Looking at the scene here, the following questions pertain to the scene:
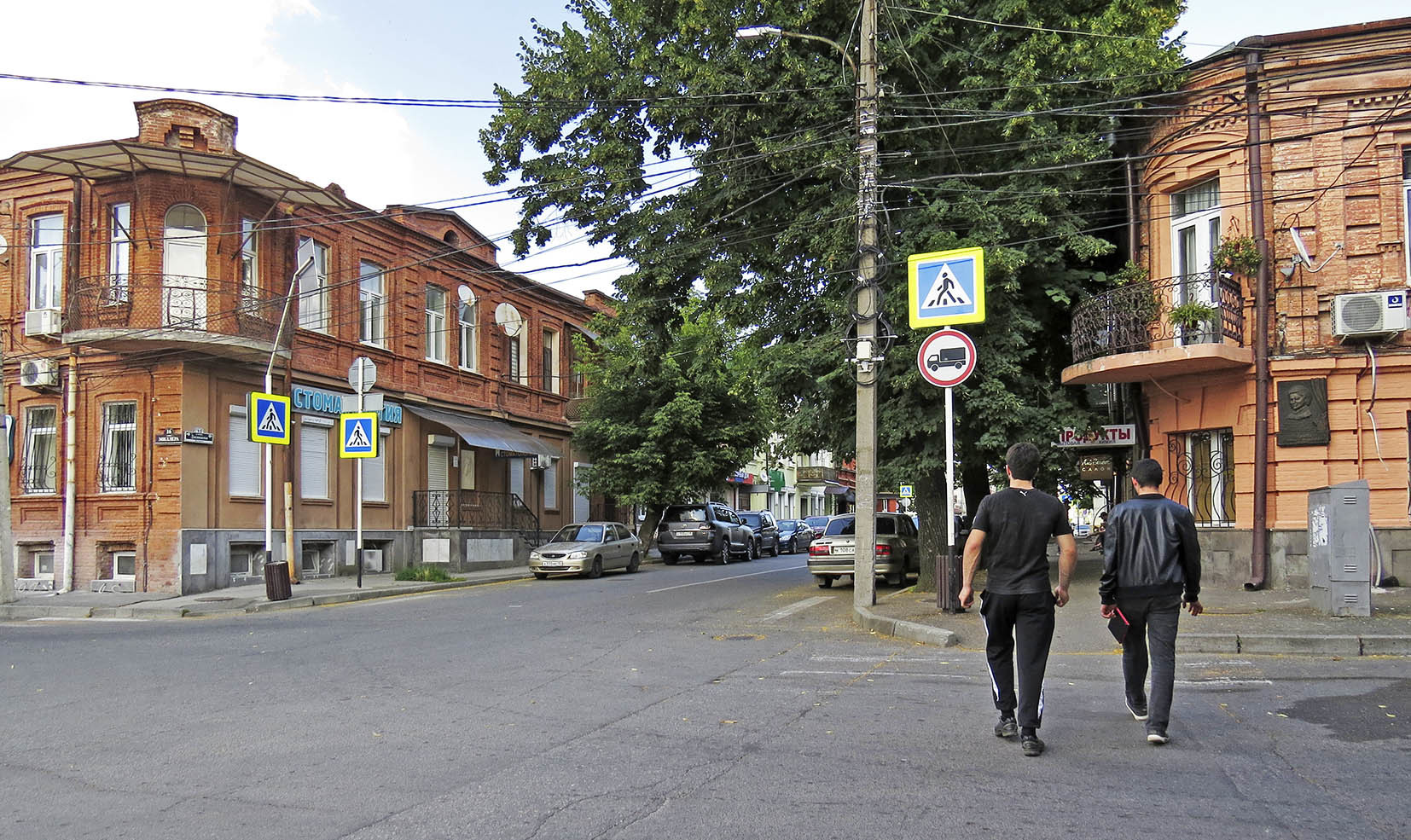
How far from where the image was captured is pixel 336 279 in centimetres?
2627

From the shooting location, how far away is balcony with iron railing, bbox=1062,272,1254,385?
577 inches

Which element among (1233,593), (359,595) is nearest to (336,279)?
(359,595)

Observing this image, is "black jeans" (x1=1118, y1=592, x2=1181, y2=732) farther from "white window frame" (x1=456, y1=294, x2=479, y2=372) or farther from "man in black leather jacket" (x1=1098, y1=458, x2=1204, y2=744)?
"white window frame" (x1=456, y1=294, x2=479, y2=372)

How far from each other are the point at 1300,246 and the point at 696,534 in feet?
69.0

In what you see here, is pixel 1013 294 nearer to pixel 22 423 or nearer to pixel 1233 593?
pixel 1233 593

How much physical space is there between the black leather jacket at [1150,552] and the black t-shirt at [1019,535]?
0.42 metres

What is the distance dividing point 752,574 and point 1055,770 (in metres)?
19.9

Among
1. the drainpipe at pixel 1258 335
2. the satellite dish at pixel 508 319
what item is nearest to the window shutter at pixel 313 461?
the satellite dish at pixel 508 319

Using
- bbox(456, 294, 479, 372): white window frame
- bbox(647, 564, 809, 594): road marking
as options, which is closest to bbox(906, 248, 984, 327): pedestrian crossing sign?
bbox(647, 564, 809, 594): road marking

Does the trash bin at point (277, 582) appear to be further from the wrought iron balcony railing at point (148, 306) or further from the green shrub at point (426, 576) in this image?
the wrought iron balcony railing at point (148, 306)

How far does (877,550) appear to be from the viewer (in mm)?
20062

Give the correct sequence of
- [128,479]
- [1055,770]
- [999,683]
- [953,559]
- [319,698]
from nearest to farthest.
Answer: [1055,770] < [999,683] < [319,698] < [953,559] < [128,479]

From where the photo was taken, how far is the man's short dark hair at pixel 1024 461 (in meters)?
6.56

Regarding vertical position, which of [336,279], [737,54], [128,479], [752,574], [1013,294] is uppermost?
[737,54]
